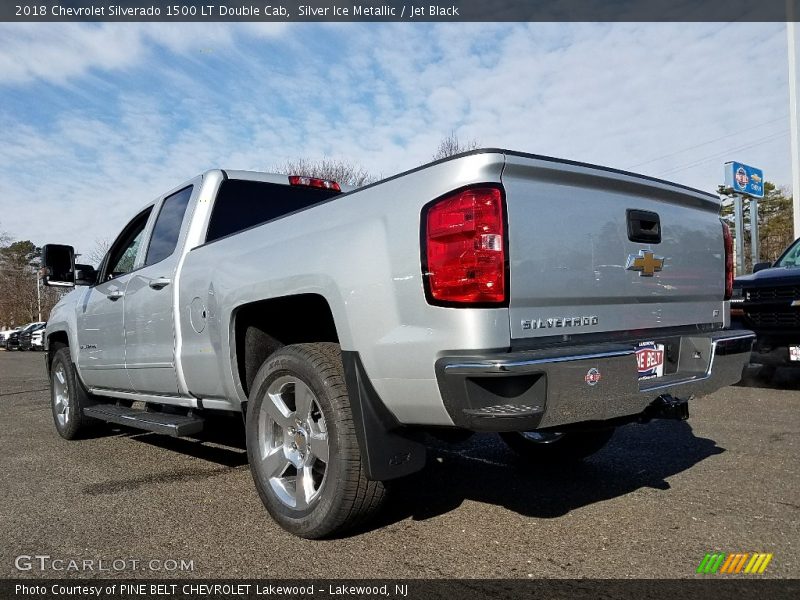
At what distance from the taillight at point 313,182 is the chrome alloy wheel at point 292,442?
2.10 metres

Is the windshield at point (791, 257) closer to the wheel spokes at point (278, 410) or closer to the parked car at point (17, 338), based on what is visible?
the wheel spokes at point (278, 410)

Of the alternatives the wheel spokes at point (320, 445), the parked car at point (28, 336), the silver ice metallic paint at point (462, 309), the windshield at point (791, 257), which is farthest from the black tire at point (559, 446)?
the parked car at point (28, 336)

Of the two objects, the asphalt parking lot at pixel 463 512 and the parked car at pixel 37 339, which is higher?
the asphalt parking lot at pixel 463 512

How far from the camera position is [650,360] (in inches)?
117

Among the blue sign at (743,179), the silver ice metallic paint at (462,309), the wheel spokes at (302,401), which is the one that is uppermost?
the blue sign at (743,179)

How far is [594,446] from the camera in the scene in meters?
4.21

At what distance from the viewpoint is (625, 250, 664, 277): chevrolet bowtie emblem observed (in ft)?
9.81

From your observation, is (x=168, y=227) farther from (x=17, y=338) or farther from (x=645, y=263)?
(x=17, y=338)

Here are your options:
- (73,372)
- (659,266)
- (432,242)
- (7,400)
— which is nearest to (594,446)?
(659,266)

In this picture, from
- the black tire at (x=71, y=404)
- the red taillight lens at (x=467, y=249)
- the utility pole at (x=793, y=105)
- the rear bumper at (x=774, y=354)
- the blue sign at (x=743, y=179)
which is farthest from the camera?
the blue sign at (x=743, y=179)

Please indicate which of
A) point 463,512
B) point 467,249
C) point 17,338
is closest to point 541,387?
point 467,249

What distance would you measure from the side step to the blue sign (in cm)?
2392

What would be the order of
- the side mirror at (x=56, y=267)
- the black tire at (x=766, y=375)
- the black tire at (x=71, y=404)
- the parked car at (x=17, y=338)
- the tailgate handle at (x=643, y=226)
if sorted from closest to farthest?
1. the tailgate handle at (x=643, y=226)
2. the side mirror at (x=56, y=267)
3. the black tire at (x=71, y=404)
4. the black tire at (x=766, y=375)
5. the parked car at (x=17, y=338)

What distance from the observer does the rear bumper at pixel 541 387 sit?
2.35 meters
